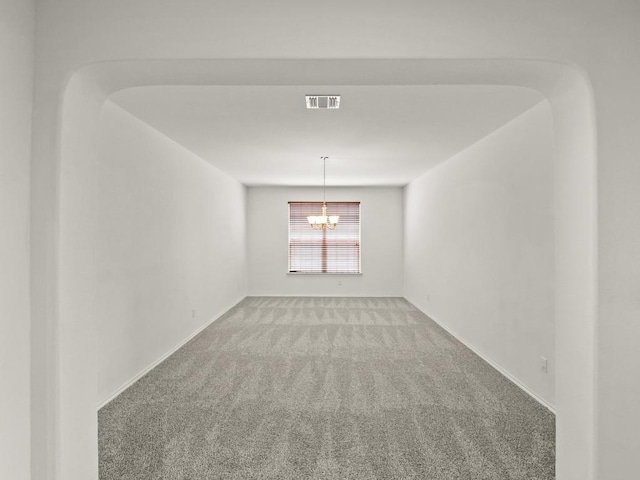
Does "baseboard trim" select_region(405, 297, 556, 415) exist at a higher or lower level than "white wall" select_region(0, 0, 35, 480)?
lower

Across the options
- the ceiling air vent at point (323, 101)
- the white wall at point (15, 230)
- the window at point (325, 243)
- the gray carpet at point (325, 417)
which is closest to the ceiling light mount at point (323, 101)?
the ceiling air vent at point (323, 101)

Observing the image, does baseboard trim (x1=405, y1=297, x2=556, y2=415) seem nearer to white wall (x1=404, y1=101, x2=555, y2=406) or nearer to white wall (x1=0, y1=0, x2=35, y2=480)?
white wall (x1=404, y1=101, x2=555, y2=406)

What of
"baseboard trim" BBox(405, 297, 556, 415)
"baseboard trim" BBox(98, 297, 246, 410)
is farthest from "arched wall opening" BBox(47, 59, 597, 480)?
"baseboard trim" BBox(98, 297, 246, 410)

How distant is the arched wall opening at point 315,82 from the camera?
1.81m

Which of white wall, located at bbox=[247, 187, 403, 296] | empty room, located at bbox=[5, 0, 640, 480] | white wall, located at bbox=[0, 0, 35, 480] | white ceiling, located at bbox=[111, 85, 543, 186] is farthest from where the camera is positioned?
white wall, located at bbox=[247, 187, 403, 296]

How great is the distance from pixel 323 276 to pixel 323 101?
651 cm

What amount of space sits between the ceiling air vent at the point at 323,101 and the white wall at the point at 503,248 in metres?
1.80

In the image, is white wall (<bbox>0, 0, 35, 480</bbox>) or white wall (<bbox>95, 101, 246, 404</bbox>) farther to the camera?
white wall (<bbox>95, 101, 246, 404</bbox>)

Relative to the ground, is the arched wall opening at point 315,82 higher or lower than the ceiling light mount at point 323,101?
lower

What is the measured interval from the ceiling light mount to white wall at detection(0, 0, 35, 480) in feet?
6.50

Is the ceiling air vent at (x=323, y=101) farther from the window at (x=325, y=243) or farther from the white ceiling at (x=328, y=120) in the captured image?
the window at (x=325, y=243)

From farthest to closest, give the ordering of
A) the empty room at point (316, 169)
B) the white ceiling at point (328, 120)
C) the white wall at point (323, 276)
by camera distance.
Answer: the white wall at point (323, 276) < the white ceiling at point (328, 120) < the empty room at point (316, 169)

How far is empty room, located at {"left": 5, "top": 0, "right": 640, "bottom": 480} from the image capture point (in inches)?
70.4

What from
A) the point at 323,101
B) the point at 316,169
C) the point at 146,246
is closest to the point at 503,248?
the point at 323,101
